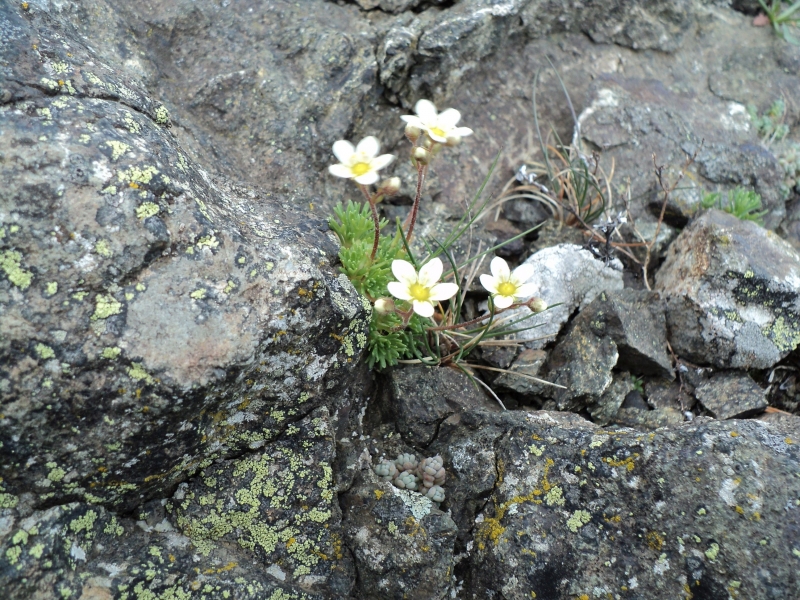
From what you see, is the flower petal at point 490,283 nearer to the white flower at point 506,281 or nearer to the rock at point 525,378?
the white flower at point 506,281

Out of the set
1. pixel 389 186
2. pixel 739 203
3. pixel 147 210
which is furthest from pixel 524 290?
pixel 739 203

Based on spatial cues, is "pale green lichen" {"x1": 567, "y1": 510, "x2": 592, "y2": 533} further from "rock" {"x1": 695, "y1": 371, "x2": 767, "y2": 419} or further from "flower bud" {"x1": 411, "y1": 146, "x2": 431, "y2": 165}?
"flower bud" {"x1": 411, "y1": 146, "x2": 431, "y2": 165}

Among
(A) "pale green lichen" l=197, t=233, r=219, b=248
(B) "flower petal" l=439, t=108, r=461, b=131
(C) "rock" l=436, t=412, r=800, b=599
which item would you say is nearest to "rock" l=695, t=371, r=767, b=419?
(C) "rock" l=436, t=412, r=800, b=599

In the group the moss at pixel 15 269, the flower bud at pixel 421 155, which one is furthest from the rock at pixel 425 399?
the moss at pixel 15 269

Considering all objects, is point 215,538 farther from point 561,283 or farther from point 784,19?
point 784,19

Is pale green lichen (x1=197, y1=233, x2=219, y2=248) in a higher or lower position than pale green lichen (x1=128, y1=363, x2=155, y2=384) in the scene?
higher

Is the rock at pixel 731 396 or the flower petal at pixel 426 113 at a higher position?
the flower petal at pixel 426 113
